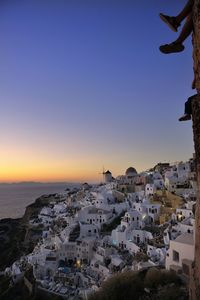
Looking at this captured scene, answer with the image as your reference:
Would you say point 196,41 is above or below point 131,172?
above

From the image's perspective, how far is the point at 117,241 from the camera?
21156 millimetres

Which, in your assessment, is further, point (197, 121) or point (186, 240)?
point (186, 240)

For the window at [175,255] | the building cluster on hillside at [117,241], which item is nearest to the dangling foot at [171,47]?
the building cluster on hillside at [117,241]

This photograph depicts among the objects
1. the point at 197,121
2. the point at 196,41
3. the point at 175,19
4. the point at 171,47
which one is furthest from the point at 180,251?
the point at 175,19

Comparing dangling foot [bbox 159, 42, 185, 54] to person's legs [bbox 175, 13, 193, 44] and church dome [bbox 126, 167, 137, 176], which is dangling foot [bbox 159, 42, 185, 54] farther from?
church dome [bbox 126, 167, 137, 176]

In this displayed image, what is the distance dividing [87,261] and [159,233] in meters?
5.19

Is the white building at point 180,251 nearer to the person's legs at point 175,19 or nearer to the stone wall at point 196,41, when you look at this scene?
the stone wall at point 196,41

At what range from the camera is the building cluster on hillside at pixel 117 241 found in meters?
15.1

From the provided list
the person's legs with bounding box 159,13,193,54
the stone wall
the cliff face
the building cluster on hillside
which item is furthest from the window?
the person's legs with bounding box 159,13,193,54

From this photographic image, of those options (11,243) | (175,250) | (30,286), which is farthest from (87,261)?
(11,243)

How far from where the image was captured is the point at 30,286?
61.3ft

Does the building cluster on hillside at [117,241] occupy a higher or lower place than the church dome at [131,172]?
A: lower

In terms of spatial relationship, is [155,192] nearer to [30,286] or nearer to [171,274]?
[30,286]

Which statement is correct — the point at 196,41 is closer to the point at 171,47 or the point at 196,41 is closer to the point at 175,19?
the point at 171,47
